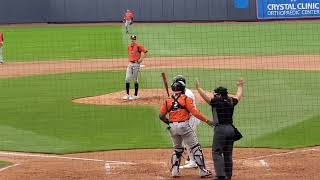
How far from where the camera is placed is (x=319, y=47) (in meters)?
38.2

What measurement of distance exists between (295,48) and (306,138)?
22022 mm

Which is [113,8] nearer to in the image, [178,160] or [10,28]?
[10,28]

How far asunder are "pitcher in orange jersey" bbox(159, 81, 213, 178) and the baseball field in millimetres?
563

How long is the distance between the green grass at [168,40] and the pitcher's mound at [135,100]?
12.3 meters

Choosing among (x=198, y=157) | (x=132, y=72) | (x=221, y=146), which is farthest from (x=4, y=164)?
(x=132, y=72)

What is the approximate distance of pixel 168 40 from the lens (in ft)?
141

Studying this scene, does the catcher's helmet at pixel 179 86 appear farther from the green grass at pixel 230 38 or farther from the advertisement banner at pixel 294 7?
the green grass at pixel 230 38

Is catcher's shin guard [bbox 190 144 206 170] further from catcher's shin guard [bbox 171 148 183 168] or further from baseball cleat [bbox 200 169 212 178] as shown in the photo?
catcher's shin guard [bbox 171 148 183 168]

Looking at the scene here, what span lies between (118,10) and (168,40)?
1280cm

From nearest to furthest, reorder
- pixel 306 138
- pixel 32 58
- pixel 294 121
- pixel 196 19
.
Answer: pixel 306 138
pixel 294 121
pixel 32 58
pixel 196 19

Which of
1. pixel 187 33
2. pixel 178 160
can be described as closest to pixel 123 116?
pixel 178 160

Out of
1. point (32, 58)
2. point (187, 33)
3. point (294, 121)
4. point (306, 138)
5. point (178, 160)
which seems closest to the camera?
point (178, 160)

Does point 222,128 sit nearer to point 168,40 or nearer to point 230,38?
point 168,40

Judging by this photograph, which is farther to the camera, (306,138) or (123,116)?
(123,116)
